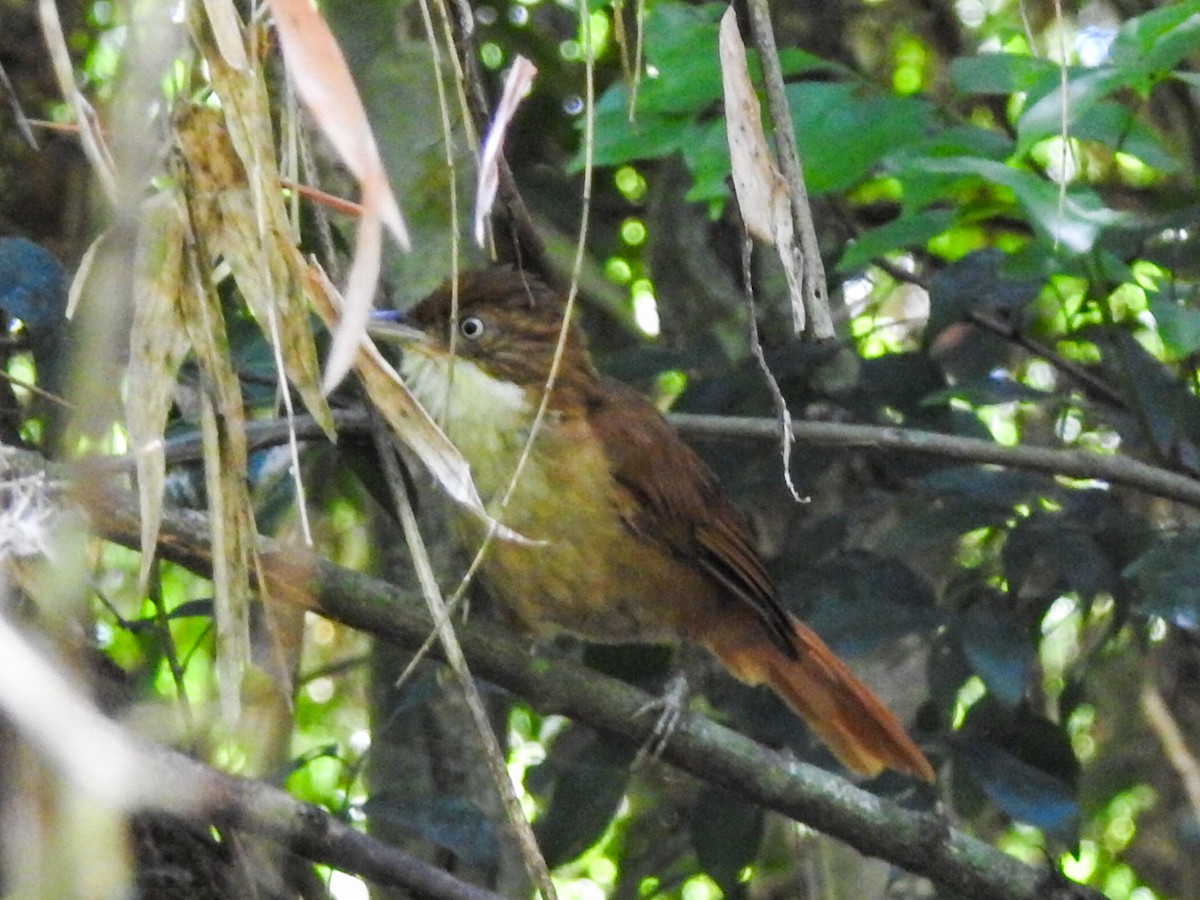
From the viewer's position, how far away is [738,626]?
4406 mm

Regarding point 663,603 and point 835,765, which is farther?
point 663,603

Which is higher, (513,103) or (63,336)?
(513,103)

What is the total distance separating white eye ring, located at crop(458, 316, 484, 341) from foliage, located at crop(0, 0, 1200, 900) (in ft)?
0.45

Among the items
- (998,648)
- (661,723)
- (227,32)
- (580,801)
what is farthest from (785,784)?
(227,32)

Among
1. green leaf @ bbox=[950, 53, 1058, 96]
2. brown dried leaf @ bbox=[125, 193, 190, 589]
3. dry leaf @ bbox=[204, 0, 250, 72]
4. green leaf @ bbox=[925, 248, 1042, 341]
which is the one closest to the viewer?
dry leaf @ bbox=[204, 0, 250, 72]

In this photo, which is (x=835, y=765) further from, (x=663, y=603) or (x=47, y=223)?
(x=47, y=223)

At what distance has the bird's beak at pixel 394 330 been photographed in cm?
380

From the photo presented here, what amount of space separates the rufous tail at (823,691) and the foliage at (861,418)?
4.2 inches

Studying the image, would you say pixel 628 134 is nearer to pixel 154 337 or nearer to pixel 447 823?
pixel 447 823

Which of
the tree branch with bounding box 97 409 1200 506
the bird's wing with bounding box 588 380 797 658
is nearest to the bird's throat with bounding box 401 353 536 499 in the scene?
the bird's wing with bounding box 588 380 797 658

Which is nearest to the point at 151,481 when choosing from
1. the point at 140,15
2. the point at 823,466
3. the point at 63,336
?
the point at 140,15

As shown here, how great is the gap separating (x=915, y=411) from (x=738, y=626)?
2.71 feet

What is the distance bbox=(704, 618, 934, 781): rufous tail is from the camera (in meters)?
4.01

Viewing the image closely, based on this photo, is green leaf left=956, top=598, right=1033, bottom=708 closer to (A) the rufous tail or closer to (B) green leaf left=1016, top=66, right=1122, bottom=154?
(A) the rufous tail
